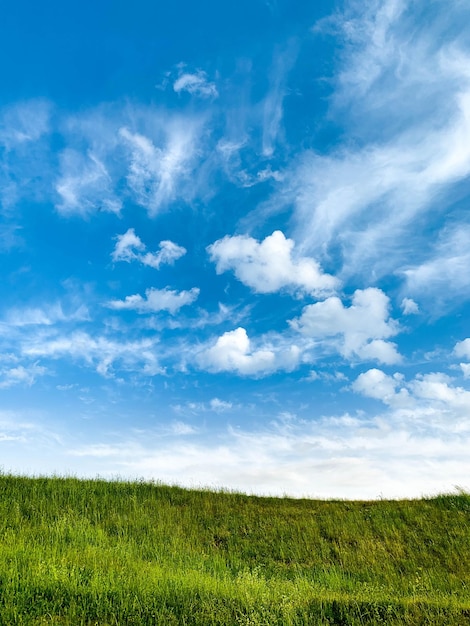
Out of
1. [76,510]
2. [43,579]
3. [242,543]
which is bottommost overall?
[43,579]

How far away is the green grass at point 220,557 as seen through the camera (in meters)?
10.6

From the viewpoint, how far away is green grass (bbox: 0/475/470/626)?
1055cm

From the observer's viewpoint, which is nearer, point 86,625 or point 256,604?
point 86,625

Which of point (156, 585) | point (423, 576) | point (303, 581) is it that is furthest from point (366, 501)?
point (156, 585)

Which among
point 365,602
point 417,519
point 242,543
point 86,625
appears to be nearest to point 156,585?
point 86,625

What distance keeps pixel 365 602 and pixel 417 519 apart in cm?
1064

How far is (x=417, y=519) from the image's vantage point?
68.5ft

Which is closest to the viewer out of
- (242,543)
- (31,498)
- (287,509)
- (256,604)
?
(256,604)

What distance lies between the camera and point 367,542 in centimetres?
1900

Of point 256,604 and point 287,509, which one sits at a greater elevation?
point 287,509

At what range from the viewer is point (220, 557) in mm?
17188

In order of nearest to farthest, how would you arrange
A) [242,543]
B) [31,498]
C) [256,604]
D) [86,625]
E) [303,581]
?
1. [86,625]
2. [256,604]
3. [303,581]
4. [242,543]
5. [31,498]

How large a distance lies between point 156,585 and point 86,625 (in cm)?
230

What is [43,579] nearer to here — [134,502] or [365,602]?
[365,602]
